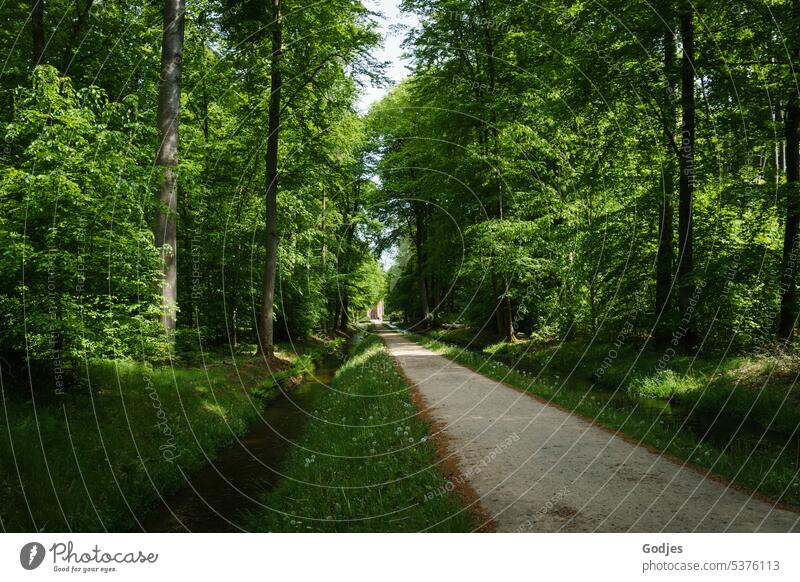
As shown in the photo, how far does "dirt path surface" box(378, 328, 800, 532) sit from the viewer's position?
4.16 metres

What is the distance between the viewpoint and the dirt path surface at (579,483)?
13.6 ft

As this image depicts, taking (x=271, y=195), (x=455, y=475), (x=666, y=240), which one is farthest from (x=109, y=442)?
(x=666, y=240)

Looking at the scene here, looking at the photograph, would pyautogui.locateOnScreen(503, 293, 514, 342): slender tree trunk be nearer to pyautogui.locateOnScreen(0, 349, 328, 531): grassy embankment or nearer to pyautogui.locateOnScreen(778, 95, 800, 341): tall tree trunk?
pyautogui.locateOnScreen(778, 95, 800, 341): tall tree trunk

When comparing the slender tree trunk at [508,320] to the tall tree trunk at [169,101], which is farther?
the slender tree trunk at [508,320]

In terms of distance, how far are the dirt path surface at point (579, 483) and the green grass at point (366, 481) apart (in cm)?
53

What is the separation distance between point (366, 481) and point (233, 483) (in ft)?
10.1

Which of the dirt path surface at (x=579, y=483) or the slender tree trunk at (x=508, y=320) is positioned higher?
the slender tree trunk at (x=508, y=320)

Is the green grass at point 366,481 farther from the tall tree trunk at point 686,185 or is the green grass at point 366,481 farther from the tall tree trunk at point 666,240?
the tall tree trunk at point 666,240

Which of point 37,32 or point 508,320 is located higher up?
point 37,32

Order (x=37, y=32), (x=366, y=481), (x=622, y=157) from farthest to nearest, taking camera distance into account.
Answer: (x=622, y=157), (x=37, y=32), (x=366, y=481)

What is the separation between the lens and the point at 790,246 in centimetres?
1124

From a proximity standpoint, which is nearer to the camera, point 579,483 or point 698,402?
point 579,483

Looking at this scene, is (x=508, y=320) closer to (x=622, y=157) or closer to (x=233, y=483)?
(x=622, y=157)

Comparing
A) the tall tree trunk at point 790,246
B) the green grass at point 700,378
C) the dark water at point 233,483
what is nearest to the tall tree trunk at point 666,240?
the green grass at point 700,378
